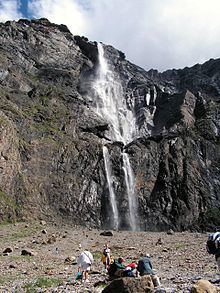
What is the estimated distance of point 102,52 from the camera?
123 meters

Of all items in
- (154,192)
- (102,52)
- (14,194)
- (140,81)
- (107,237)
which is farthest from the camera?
(102,52)

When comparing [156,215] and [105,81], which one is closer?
[156,215]

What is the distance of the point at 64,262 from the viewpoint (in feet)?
82.0

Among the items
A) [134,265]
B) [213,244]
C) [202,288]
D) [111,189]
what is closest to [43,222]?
[111,189]

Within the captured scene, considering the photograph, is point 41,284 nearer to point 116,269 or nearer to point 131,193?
point 116,269

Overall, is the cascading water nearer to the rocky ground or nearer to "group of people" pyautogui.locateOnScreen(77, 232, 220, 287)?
the rocky ground

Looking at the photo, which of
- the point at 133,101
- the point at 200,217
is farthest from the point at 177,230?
the point at 133,101

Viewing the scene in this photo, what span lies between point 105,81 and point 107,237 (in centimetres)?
7625

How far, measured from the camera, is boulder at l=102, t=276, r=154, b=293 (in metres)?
11.4

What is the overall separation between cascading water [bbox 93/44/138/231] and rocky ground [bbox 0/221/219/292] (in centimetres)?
1650

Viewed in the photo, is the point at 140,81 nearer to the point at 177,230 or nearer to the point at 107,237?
the point at 177,230

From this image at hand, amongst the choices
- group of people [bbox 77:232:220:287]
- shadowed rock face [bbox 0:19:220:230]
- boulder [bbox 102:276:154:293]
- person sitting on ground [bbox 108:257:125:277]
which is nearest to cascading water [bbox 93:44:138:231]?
shadowed rock face [bbox 0:19:220:230]

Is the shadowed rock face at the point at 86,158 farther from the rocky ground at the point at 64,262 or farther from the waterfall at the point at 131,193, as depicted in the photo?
the rocky ground at the point at 64,262

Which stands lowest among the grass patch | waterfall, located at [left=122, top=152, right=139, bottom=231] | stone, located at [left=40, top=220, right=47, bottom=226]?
the grass patch
